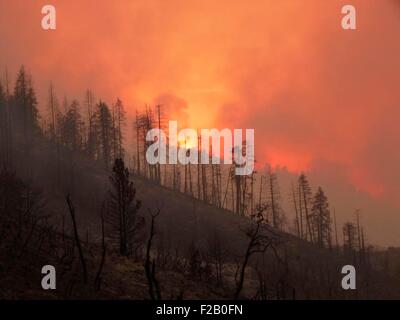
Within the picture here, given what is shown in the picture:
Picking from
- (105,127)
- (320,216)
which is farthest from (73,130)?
(320,216)

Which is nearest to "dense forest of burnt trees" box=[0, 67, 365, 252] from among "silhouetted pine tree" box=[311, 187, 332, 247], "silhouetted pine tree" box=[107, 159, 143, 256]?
"silhouetted pine tree" box=[311, 187, 332, 247]

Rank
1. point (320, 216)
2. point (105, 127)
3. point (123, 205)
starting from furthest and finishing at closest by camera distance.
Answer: point (105, 127), point (320, 216), point (123, 205)

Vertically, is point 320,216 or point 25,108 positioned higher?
point 25,108

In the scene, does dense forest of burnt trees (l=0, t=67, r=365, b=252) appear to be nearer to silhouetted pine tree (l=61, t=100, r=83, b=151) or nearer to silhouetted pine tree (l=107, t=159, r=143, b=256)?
silhouetted pine tree (l=61, t=100, r=83, b=151)

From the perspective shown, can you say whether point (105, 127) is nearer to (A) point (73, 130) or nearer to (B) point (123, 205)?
(A) point (73, 130)

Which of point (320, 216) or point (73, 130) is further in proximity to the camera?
point (73, 130)

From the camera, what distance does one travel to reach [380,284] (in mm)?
54406

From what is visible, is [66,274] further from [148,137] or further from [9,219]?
[148,137]

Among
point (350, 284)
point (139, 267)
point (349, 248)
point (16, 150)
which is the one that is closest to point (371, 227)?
point (349, 248)

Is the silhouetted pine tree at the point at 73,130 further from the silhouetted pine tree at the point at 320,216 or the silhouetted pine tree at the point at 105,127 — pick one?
the silhouetted pine tree at the point at 320,216

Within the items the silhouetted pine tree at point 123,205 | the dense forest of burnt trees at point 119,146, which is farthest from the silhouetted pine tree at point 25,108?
the silhouetted pine tree at point 123,205

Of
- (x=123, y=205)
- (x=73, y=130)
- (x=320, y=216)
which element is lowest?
(x=320, y=216)

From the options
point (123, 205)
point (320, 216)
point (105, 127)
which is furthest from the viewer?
point (105, 127)
